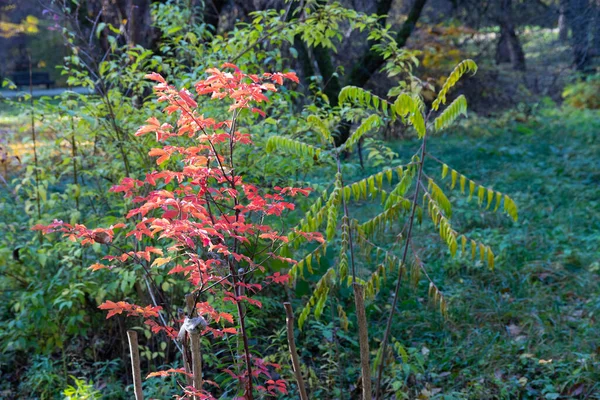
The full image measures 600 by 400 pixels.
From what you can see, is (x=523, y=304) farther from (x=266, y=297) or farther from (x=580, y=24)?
(x=580, y=24)

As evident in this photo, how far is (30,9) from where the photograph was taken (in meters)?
23.1

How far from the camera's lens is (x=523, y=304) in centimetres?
474

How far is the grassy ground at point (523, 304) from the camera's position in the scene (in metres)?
3.77

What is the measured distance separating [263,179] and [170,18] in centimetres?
141

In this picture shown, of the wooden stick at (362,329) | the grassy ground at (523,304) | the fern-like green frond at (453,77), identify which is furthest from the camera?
the grassy ground at (523,304)

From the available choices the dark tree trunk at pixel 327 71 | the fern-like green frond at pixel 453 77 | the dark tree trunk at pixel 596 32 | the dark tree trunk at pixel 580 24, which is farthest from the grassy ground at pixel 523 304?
the dark tree trunk at pixel 580 24

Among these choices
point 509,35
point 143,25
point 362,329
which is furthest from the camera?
point 509,35

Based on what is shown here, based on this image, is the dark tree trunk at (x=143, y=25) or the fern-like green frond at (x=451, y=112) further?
the dark tree trunk at (x=143, y=25)

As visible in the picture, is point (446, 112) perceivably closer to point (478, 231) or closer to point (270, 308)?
point (270, 308)

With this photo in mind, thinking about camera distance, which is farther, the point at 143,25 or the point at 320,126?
the point at 143,25

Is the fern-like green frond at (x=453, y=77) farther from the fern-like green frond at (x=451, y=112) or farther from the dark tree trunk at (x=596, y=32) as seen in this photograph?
the dark tree trunk at (x=596, y=32)

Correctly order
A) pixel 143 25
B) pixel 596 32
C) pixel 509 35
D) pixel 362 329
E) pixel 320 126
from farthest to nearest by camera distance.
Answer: pixel 509 35 < pixel 596 32 < pixel 143 25 < pixel 320 126 < pixel 362 329

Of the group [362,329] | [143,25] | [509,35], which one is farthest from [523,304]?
[509,35]

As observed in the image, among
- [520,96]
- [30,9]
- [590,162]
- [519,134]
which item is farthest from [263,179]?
[30,9]
